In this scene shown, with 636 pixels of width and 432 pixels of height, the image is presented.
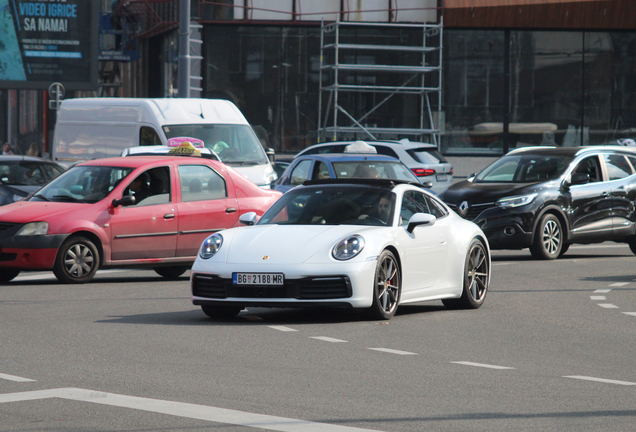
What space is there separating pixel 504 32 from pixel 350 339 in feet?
92.6

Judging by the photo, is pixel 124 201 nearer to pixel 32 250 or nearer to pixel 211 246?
pixel 32 250

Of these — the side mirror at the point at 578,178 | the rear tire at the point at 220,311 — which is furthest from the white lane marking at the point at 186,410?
A: the side mirror at the point at 578,178

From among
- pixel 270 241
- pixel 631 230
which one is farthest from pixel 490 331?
pixel 631 230

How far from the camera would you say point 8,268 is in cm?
1348

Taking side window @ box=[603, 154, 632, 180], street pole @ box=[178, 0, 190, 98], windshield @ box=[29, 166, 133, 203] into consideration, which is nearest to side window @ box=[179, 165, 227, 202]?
windshield @ box=[29, 166, 133, 203]

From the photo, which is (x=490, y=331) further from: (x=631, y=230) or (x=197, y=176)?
(x=631, y=230)

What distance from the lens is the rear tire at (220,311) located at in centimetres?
1027

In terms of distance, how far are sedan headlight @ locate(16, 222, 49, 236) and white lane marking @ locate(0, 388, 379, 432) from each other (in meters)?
6.88

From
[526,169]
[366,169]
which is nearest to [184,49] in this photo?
[366,169]

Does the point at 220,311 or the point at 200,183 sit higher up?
the point at 200,183

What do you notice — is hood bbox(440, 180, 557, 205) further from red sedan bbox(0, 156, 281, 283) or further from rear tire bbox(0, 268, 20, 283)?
rear tire bbox(0, 268, 20, 283)

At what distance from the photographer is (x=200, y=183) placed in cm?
1466

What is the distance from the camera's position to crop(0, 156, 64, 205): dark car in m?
20.0

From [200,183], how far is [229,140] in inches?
263
